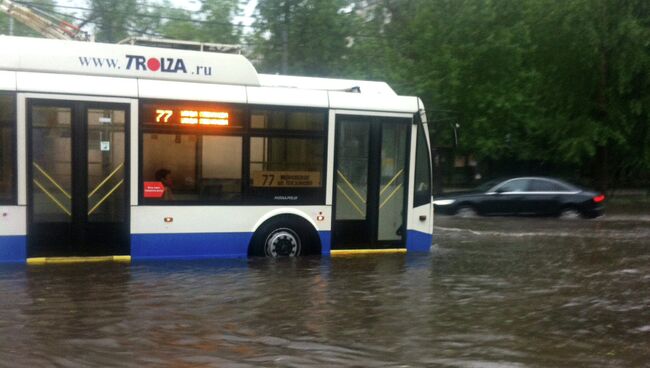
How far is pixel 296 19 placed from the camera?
2653 cm

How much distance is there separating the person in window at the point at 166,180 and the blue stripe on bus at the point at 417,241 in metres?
4.12

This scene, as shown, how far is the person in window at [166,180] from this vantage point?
1041cm

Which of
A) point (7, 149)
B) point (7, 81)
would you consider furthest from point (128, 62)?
point (7, 149)

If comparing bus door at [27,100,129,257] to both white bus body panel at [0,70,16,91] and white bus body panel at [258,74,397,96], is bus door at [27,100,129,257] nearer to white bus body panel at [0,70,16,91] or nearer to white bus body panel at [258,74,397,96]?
white bus body panel at [0,70,16,91]

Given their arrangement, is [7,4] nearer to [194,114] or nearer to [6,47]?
[6,47]

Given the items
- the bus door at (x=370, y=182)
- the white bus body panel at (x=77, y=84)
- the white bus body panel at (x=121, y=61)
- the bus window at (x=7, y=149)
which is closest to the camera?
the bus window at (x=7, y=149)

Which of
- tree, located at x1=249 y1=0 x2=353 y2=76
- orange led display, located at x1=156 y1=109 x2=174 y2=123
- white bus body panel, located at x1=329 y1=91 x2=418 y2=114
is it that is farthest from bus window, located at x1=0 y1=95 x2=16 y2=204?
tree, located at x1=249 y1=0 x2=353 y2=76

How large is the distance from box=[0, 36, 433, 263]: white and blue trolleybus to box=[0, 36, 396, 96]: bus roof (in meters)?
0.02

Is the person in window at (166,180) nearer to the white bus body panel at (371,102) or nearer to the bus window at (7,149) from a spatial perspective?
the bus window at (7,149)

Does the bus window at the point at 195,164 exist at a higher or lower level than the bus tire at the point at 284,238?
higher

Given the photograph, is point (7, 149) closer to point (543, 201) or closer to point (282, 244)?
point (282, 244)

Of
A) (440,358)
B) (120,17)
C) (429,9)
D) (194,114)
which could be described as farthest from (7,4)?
Answer: (120,17)

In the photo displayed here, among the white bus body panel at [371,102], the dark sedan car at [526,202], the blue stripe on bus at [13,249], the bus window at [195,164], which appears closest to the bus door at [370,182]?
the white bus body panel at [371,102]

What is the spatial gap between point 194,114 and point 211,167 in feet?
2.79
